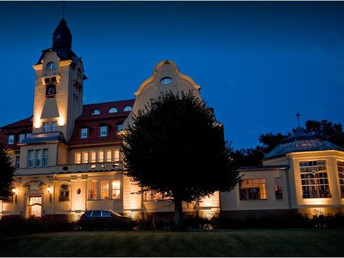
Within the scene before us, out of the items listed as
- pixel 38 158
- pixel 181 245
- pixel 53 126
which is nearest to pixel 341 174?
pixel 181 245

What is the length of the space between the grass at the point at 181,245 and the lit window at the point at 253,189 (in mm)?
13258

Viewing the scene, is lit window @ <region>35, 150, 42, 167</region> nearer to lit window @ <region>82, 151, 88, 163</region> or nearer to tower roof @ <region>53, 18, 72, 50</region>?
lit window @ <region>82, 151, 88, 163</region>

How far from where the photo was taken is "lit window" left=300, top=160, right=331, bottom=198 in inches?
1228

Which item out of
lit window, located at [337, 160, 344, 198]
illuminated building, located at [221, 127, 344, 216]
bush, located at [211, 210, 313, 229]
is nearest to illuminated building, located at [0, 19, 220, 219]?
illuminated building, located at [221, 127, 344, 216]

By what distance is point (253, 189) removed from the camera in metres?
33.4

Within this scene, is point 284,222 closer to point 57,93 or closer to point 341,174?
point 341,174

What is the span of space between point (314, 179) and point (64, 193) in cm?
2761

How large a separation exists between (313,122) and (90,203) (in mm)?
41852

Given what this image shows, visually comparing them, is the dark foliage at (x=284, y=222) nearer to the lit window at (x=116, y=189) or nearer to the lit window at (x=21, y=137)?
the lit window at (x=116, y=189)

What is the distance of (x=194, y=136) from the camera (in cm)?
2444

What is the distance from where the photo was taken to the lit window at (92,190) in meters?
37.7

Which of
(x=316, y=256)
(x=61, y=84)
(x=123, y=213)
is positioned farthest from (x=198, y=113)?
(x=61, y=84)

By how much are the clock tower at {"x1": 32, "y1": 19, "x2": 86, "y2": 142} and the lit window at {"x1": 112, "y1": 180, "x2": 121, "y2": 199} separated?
33.0 feet

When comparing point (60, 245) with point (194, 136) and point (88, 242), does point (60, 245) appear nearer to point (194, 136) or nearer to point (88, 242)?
point (88, 242)
